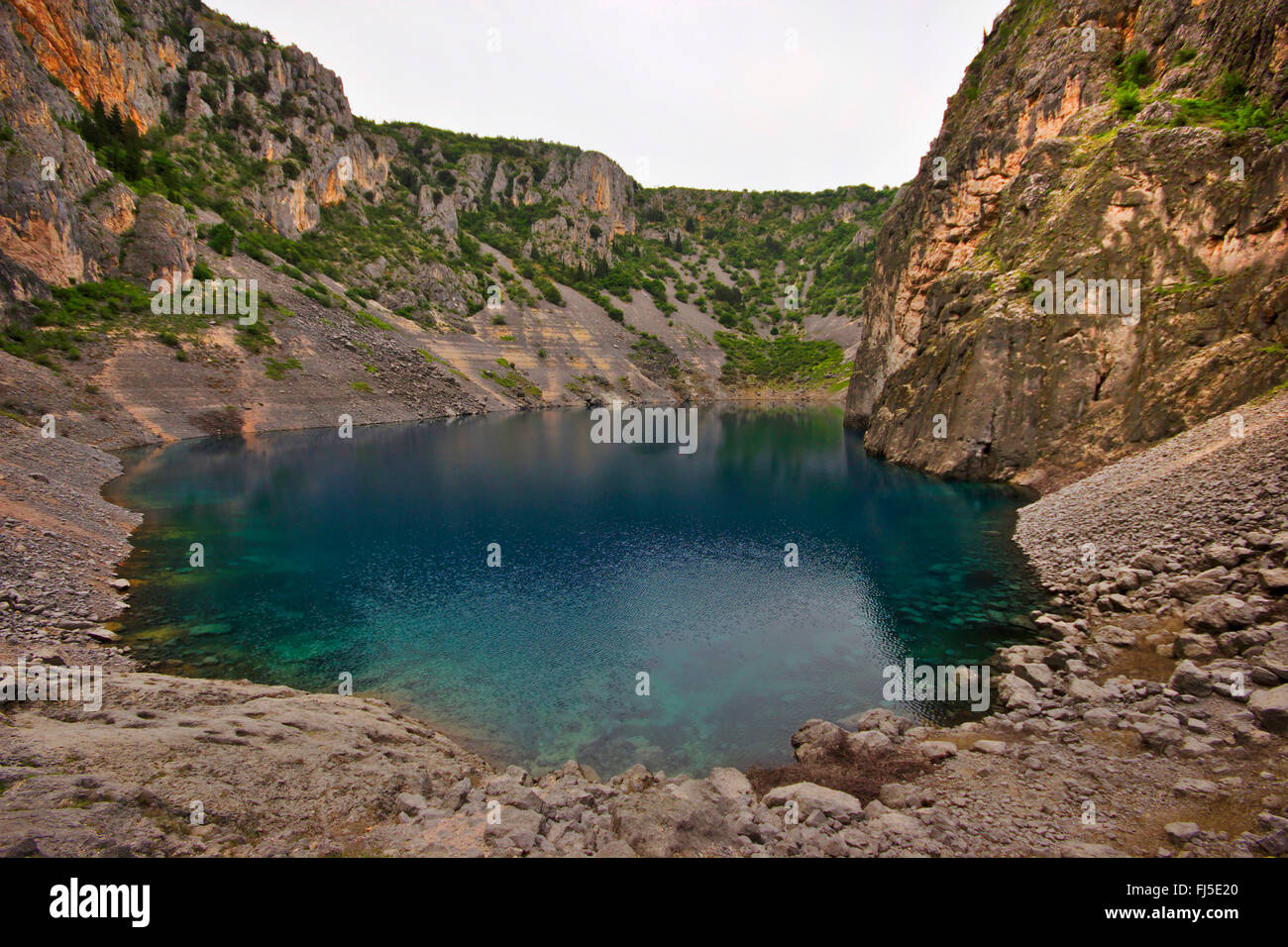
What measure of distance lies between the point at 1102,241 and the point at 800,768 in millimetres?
36109

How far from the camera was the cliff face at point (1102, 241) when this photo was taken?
2767 cm

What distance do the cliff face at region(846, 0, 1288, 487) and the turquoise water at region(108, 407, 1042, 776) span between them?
6246 mm

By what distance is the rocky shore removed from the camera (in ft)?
26.5

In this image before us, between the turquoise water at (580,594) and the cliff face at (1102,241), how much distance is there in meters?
6.25

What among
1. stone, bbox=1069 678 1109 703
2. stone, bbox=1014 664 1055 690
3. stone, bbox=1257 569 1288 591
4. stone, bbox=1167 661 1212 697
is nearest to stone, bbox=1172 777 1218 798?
stone, bbox=1167 661 1212 697

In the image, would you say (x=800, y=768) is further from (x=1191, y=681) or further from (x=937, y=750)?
(x=1191, y=681)

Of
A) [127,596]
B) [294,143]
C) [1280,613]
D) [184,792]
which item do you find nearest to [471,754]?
[184,792]

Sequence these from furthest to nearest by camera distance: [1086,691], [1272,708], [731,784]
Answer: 1. [1086,691]
2. [731,784]
3. [1272,708]

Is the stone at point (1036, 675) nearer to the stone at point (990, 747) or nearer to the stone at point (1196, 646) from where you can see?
the stone at point (1196, 646)

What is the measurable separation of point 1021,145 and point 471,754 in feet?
174

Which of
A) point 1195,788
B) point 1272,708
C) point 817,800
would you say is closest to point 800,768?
point 817,800

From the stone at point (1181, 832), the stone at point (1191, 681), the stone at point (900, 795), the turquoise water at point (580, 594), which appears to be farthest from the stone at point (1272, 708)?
the turquoise water at point (580, 594)

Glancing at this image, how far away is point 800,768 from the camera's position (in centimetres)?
1203

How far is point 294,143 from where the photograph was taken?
102188mm
